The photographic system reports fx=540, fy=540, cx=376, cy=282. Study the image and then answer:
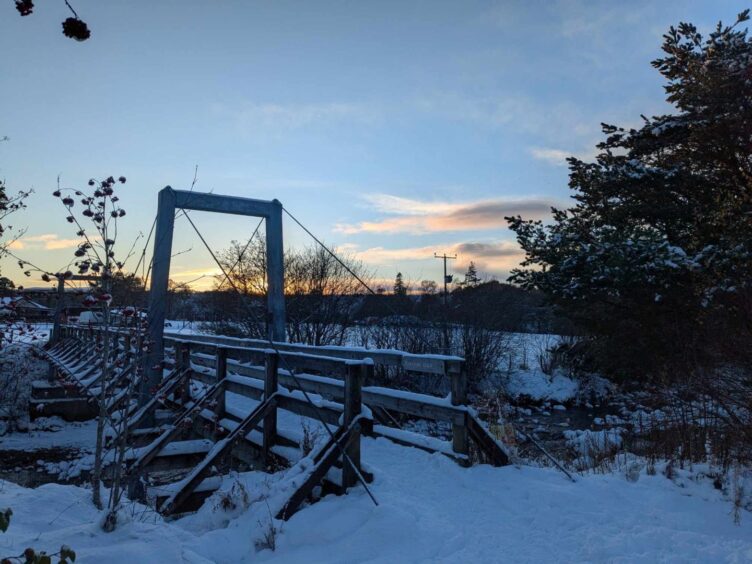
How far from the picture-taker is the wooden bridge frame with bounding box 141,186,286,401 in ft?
33.4

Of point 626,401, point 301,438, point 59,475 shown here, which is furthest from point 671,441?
point 626,401

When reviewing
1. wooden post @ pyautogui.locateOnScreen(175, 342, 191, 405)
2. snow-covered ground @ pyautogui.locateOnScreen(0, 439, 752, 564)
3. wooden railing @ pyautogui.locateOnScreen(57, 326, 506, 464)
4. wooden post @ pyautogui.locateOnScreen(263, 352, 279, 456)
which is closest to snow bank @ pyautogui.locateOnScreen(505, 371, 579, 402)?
wooden post @ pyautogui.locateOnScreen(175, 342, 191, 405)

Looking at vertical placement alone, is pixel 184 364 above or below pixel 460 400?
below

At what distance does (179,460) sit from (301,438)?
2818 mm

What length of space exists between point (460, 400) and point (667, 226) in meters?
13.3

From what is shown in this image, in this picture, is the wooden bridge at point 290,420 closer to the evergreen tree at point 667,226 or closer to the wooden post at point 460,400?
the wooden post at point 460,400

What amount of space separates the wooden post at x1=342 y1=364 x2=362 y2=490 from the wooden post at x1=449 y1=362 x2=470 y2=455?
0.89 m

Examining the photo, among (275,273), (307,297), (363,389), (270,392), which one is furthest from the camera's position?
(307,297)

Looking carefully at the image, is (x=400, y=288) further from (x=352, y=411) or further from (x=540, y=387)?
(x=352, y=411)

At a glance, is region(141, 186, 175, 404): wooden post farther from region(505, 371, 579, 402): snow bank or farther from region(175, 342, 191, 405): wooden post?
region(505, 371, 579, 402): snow bank

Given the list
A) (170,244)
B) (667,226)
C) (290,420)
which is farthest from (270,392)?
(667,226)

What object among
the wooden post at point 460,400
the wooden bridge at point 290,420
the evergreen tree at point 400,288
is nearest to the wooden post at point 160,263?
the wooden bridge at point 290,420

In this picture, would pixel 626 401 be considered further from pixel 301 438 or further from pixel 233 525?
pixel 233 525

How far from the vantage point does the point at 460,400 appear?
5.07 meters
